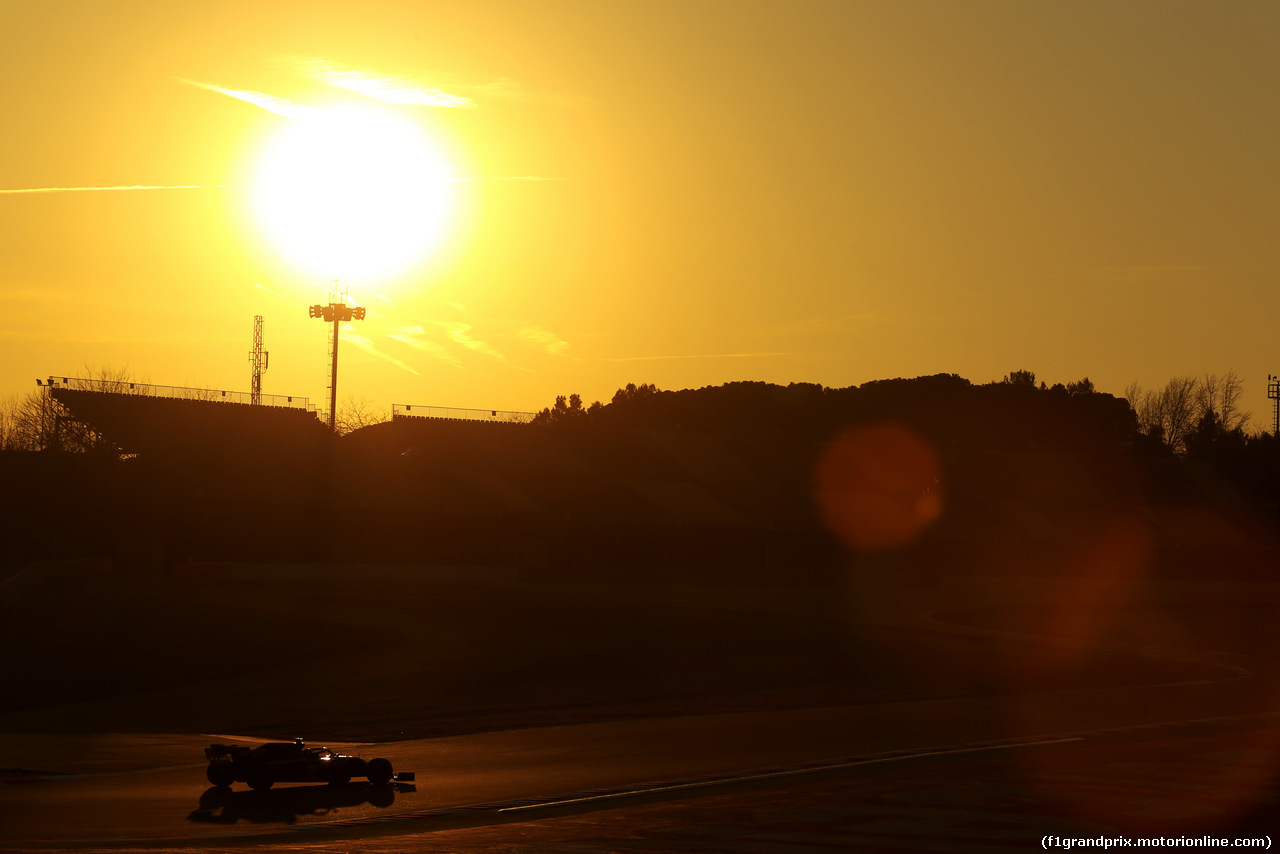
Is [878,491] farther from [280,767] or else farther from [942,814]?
[280,767]

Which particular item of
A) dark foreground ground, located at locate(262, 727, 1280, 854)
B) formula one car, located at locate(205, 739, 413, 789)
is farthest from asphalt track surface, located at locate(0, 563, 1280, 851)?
formula one car, located at locate(205, 739, 413, 789)

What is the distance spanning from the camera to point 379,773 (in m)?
11.5

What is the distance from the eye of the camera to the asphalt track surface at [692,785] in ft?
31.5

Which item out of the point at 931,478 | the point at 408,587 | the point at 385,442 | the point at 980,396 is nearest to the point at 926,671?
the point at 408,587

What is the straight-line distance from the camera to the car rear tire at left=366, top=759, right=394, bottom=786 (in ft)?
37.9

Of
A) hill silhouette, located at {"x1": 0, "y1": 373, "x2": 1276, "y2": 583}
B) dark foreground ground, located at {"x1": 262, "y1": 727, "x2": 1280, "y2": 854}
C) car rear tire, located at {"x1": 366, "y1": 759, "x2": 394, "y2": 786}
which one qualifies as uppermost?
hill silhouette, located at {"x1": 0, "y1": 373, "x2": 1276, "y2": 583}

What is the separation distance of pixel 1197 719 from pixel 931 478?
204 ft

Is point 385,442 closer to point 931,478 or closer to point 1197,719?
point 931,478

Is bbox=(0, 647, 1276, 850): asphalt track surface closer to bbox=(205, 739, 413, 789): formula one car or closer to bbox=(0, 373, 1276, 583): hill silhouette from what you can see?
bbox=(205, 739, 413, 789): formula one car

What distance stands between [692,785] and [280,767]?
12.7ft

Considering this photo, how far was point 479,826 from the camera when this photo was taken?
1010cm

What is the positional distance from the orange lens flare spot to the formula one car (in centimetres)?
5700

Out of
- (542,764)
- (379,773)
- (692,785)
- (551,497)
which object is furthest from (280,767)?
(551,497)

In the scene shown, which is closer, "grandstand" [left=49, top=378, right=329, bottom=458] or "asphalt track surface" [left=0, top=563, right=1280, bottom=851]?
"asphalt track surface" [left=0, top=563, right=1280, bottom=851]
